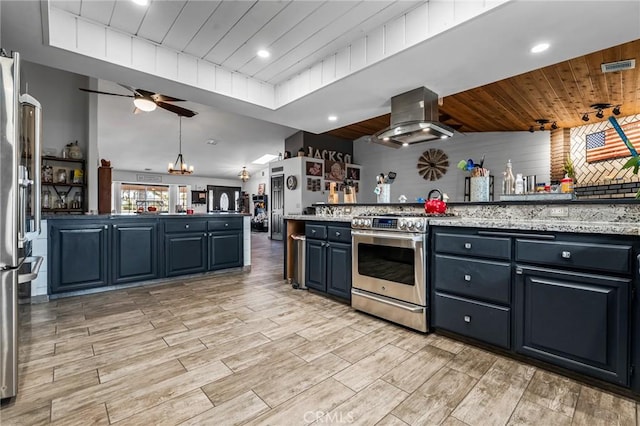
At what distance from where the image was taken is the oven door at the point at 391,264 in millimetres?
2296

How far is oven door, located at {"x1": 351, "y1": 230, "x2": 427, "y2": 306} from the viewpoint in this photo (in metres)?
2.30

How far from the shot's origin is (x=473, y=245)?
2045mm

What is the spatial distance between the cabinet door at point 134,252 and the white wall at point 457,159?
5.48 m

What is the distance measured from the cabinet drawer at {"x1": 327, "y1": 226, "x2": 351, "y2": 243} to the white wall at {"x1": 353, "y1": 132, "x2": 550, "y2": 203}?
4.45 m

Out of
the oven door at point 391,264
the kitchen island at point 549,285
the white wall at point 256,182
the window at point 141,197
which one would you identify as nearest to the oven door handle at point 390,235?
the oven door at point 391,264

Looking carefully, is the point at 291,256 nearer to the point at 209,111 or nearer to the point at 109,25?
the point at 109,25

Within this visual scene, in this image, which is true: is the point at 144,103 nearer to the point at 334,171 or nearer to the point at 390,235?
the point at 390,235

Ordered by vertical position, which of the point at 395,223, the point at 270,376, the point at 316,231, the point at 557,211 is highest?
the point at 557,211

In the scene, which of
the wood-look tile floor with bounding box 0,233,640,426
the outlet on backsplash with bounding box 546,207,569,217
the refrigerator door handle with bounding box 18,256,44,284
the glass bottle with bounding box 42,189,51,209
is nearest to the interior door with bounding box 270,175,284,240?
the glass bottle with bounding box 42,189,51,209

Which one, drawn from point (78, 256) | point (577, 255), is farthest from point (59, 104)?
point (577, 255)

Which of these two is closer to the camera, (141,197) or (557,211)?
(557,211)

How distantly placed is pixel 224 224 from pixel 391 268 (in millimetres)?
2702

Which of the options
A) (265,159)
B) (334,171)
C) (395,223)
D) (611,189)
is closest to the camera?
(395,223)

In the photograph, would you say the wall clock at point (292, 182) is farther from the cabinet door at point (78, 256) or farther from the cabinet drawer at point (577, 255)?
the cabinet drawer at point (577, 255)
